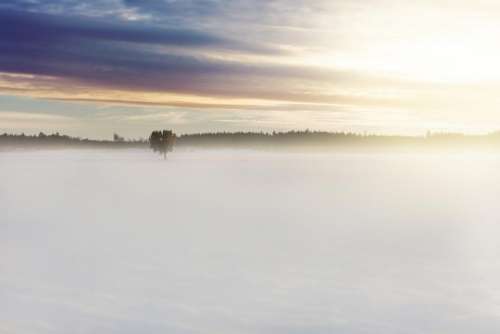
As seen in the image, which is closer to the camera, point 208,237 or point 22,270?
point 22,270

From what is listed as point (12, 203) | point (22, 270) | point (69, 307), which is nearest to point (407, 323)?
point (69, 307)

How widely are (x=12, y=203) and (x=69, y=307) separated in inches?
1286

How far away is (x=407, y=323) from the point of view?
15.9 m

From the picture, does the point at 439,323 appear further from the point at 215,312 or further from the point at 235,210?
the point at 235,210

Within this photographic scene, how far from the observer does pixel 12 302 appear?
55.9 ft

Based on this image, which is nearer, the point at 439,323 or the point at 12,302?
the point at 439,323

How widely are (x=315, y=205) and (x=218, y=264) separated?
24917 millimetres

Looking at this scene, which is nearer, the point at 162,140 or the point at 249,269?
the point at 249,269

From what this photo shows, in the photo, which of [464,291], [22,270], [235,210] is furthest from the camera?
[235,210]

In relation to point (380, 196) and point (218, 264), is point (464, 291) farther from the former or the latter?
point (380, 196)

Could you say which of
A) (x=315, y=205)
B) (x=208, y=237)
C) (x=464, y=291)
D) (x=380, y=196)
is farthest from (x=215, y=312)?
(x=380, y=196)

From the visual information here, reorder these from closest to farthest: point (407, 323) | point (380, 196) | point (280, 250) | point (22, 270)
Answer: point (407, 323) < point (22, 270) < point (280, 250) < point (380, 196)

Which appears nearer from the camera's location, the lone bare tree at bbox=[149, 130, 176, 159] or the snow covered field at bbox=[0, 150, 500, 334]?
the snow covered field at bbox=[0, 150, 500, 334]

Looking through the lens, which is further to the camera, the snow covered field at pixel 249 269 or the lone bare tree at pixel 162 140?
the lone bare tree at pixel 162 140
